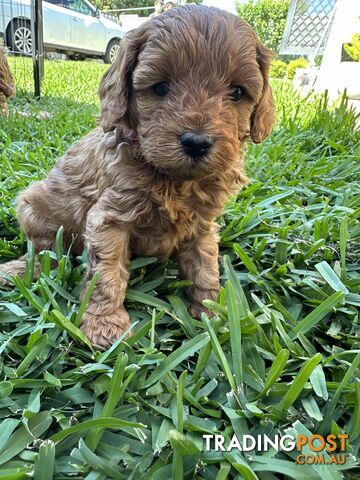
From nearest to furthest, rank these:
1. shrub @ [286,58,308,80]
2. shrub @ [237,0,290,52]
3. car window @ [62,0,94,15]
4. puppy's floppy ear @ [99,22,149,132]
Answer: puppy's floppy ear @ [99,22,149,132]
car window @ [62,0,94,15]
shrub @ [286,58,308,80]
shrub @ [237,0,290,52]

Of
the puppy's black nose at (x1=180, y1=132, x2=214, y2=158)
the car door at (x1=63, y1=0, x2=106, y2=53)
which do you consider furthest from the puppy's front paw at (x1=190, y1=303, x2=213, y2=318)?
the car door at (x1=63, y1=0, x2=106, y2=53)

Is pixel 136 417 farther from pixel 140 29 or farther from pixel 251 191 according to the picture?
pixel 251 191

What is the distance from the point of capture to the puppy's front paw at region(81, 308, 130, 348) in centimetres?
180

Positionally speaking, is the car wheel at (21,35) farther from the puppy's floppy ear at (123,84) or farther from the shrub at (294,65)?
the shrub at (294,65)

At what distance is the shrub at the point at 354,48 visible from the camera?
8.12 metres

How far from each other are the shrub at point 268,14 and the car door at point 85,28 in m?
12.7

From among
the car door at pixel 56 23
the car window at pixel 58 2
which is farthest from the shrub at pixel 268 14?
the car window at pixel 58 2

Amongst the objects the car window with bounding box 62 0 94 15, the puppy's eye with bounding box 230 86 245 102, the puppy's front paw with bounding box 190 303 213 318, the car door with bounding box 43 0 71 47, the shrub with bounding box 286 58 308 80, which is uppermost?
the car window with bounding box 62 0 94 15

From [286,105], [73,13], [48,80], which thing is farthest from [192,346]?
[73,13]

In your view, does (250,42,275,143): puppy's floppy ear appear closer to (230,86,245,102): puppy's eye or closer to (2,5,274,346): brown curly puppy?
(2,5,274,346): brown curly puppy

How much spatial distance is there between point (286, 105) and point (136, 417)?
5669 millimetres

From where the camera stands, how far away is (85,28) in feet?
52.0

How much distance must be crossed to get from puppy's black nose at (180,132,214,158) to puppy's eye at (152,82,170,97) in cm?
24

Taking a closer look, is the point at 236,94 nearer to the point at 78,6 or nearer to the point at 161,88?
the point at 161,88
